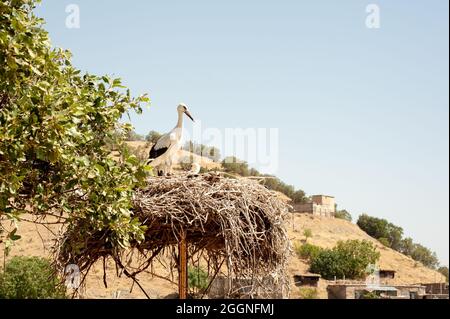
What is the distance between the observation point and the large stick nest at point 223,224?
345 inches

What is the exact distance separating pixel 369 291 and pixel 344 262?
33.3 feet

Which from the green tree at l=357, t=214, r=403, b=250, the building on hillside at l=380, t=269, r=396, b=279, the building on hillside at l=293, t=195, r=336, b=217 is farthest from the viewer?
the green tree at l=357, t=214, r=403, b=250

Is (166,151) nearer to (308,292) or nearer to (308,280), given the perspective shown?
(308,292)

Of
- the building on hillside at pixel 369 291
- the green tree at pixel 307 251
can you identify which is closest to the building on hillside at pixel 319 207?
the green tree at pixel 307 251

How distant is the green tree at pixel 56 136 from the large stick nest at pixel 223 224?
0.76 m

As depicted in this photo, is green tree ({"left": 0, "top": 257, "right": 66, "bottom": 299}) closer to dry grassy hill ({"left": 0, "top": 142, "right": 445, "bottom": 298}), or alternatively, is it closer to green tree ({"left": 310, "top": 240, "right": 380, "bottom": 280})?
dry grassy hill ({"left": 0, "top": 142, "right": 445, "bottom": 298})

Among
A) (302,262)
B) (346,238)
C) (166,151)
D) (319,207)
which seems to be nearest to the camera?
(166,151)

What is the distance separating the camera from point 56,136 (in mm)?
6441

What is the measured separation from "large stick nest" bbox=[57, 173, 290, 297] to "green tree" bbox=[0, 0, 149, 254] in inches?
29.9

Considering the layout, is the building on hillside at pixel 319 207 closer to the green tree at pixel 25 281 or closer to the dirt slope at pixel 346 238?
the dirt slope at pixel 346 238

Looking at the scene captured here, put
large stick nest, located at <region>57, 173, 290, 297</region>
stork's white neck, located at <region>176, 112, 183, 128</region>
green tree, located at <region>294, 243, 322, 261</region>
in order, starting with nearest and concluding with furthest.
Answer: large stick nest, located at <region>57, 173, 290, 297</region> < stork's white neck, located at <region>176, 112, 183, 128</region> < green tree, located at <region>294, 243, 322, 261</region>

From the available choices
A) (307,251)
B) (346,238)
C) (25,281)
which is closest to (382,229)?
(346,238)

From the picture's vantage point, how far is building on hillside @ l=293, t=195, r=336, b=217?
234ft

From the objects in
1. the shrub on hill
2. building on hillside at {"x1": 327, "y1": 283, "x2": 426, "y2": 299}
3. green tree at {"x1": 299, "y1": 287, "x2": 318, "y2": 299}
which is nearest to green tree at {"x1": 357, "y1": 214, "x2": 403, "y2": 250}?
the shrub on hill
